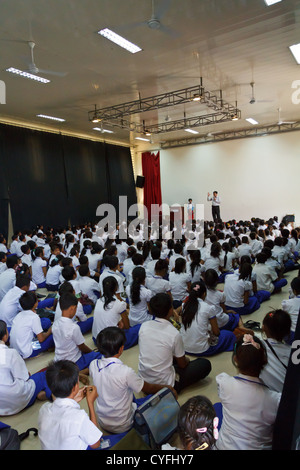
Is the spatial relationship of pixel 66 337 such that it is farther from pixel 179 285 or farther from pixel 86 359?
pixel 179 285

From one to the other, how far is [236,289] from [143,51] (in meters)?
4.08

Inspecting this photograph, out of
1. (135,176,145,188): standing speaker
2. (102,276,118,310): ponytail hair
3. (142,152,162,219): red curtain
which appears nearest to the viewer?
(102,276,118,310): ponytail hair

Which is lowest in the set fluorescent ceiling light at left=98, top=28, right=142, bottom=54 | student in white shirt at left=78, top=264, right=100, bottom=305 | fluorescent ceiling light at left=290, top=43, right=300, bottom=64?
student in white shirt at left=78, top=264, right=100, bottom=305

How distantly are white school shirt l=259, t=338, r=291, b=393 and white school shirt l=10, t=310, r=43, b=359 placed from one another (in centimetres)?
200

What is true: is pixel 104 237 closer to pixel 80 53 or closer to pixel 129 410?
pixel 80 53

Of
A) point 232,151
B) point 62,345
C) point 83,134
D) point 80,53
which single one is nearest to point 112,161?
point 83,134

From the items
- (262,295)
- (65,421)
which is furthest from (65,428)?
(262,295)

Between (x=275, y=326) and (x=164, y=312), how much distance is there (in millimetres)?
766

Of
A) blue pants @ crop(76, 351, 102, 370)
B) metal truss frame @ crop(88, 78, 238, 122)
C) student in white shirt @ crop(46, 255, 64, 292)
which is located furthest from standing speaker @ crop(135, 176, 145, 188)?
blue pants @ crop(76, 351, 102, 370)

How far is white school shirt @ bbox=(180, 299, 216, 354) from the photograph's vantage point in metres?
2.59

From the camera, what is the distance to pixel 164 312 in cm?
220

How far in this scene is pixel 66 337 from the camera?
2512 millimetres

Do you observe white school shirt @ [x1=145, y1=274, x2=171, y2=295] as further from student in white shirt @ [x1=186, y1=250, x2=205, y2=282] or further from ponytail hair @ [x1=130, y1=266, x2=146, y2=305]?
student in white shirt @ [x1=186, y1=250, x2=205, y2=282]

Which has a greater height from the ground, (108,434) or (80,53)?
(80,53)
